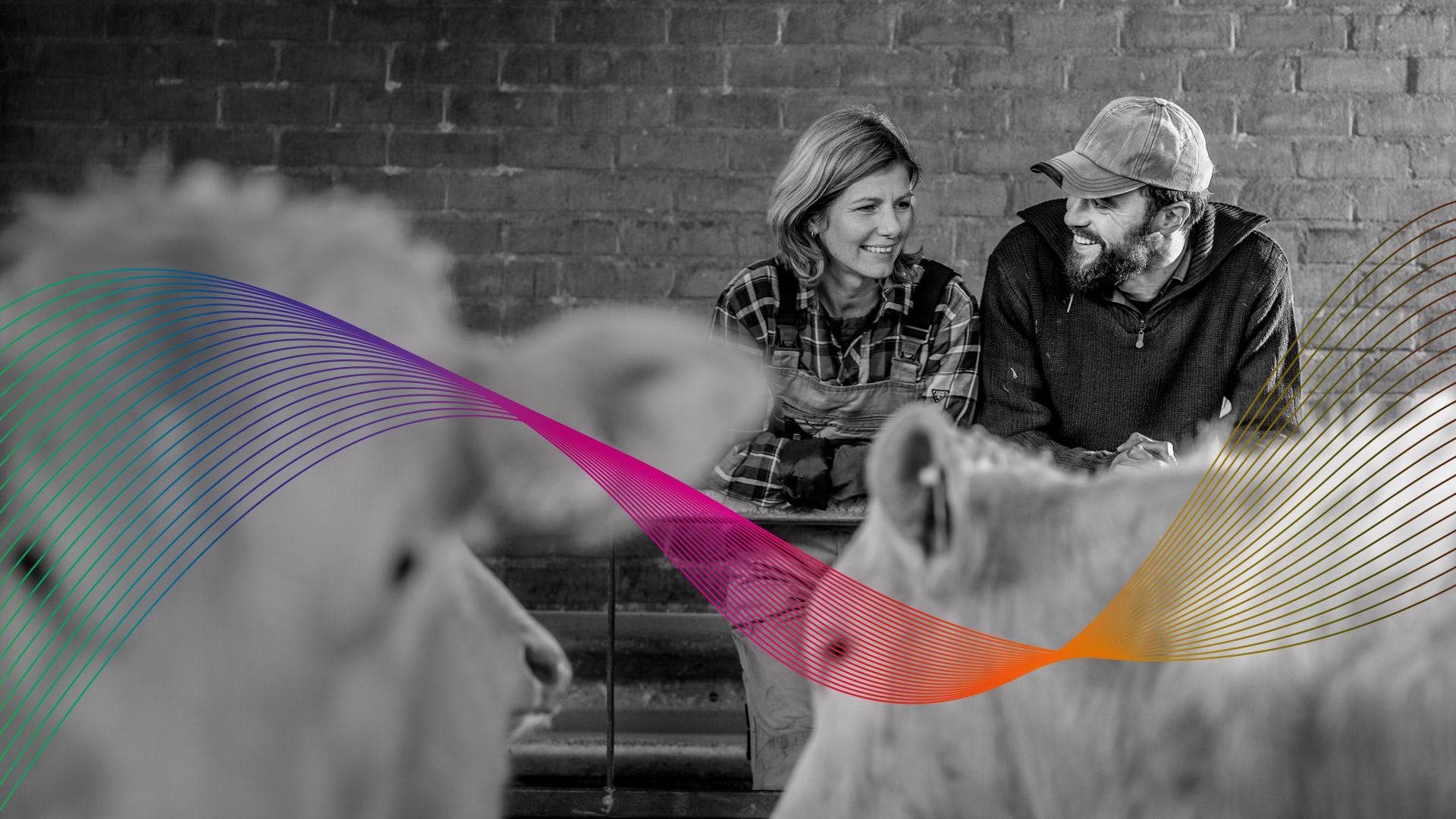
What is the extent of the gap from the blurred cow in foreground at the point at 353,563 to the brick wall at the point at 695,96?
2095mm

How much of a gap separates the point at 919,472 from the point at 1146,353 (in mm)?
1146

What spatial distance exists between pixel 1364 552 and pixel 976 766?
0.22 m

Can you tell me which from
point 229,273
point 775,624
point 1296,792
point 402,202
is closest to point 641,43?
point 402,202

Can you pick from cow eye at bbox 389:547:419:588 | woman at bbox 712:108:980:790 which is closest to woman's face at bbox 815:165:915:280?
woman at bbox 712:108:980:790

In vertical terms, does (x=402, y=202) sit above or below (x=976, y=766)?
above

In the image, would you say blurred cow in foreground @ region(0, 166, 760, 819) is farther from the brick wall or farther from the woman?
the brick wall

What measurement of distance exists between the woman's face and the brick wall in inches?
34.1

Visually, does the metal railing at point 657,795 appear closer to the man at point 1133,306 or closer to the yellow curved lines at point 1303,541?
the man at point 1133,306

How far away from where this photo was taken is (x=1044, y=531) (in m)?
0.59

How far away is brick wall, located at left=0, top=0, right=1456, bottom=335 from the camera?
2590mm

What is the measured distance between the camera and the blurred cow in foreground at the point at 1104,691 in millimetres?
465

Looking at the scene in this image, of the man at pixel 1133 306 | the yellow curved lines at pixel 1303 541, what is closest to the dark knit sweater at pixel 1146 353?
the man at pixel 1133 306

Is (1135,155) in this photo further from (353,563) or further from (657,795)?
(353,563)

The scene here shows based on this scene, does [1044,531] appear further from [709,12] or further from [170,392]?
[709,12]
